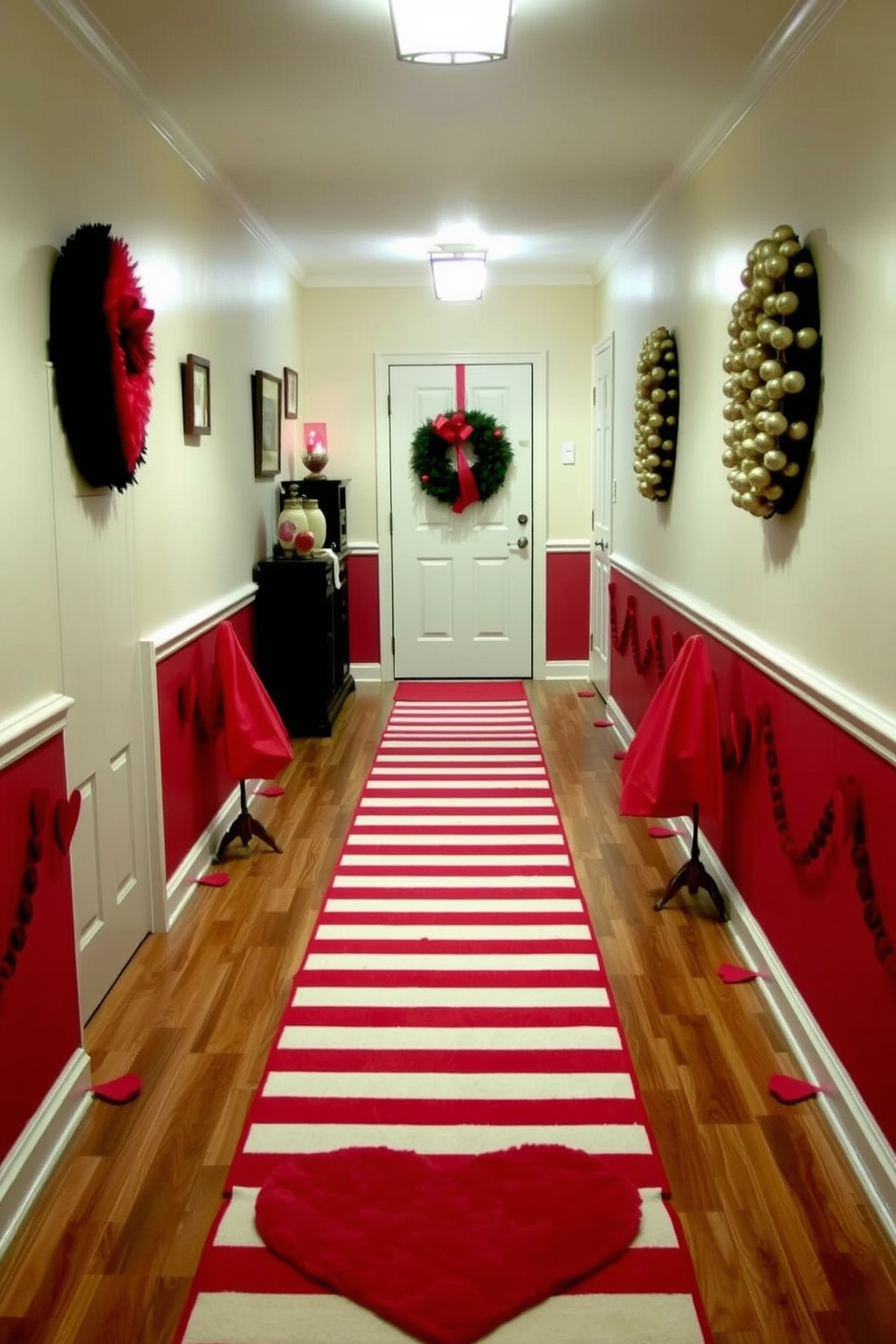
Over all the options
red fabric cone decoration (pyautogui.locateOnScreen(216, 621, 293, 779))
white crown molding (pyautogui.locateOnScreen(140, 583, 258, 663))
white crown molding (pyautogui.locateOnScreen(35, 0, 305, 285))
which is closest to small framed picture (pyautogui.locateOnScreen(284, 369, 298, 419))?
white crown molding (pyautogui.locateOnScreen(35, 0, 305, 285))

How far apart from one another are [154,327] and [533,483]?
3.92 m

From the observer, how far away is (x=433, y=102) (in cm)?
350

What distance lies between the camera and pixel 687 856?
417 centimetres

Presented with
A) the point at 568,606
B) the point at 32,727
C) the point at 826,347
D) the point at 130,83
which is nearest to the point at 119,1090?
the point at 32,727

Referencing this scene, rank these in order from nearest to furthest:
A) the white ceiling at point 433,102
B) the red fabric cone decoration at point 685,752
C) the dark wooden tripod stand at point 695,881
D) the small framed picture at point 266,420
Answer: the white ceiling at point 433,102 → the red fabric cone decoration at point 685,752 → the dark wooden tripod stand at point 695,881 → the small framed picture at point 266,420

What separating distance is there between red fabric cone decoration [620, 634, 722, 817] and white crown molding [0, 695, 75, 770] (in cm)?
172

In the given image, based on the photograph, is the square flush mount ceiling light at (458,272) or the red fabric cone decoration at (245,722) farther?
the square flush mount ceiling light at (458,272)

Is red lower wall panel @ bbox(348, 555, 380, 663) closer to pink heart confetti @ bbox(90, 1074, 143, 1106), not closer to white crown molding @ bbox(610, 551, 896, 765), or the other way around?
white crown molding @ bbox(610, 551, 896, 765)

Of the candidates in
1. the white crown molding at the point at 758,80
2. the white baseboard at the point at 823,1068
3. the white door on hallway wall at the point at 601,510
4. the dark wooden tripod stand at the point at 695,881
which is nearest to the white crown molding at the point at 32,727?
the white baseboard at the point at 823,1068

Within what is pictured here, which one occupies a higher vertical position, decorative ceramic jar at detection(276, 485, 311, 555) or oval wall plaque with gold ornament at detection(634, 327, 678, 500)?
oval wall plaque with gold ornament at detection(634, 327, 678, 500)

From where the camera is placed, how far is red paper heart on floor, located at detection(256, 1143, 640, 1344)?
1.95 meters

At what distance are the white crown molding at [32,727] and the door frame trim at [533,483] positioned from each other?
4776 mm

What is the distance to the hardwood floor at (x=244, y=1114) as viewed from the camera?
198 cm

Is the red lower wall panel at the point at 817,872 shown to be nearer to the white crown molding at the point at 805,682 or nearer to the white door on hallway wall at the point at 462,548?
the white crown molding at the point at 805,682
